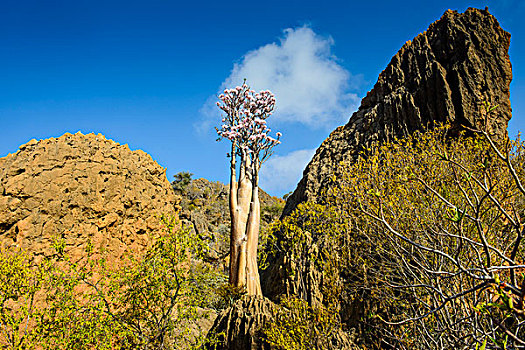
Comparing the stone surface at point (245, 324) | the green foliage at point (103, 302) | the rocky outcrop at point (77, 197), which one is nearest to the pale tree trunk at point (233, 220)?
the rocky outcrop at point (77, 197)

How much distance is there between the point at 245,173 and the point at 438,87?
1056 centimetres

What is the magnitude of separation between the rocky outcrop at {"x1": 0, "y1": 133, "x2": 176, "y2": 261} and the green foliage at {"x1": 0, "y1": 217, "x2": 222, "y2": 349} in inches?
32.4

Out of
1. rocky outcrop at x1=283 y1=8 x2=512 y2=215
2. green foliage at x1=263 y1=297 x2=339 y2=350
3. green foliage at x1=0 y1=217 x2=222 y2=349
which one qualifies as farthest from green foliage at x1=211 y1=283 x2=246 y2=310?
green foliage at x1=263 y1=297 x2=339 y2=350

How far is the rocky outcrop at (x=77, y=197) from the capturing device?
8.69m

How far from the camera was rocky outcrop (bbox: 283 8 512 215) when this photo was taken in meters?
14.5

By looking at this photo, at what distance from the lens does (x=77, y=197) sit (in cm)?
948

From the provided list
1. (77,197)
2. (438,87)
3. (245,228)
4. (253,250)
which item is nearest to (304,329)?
(77,197)

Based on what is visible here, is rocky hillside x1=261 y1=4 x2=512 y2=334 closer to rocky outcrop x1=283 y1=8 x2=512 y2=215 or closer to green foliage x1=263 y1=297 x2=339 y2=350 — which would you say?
rocky outcrop x1=283 y1=8 x2=512 y2=215

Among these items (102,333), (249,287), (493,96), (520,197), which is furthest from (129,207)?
(493,96)

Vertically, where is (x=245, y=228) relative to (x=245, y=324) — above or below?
above

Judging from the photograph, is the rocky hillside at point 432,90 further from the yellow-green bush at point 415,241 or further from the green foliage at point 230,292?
the yellow-green bush at point 415,241

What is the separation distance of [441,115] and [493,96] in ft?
7.50

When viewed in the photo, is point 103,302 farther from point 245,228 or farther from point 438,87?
point 438,87

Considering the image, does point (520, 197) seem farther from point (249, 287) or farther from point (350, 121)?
point (350, 121)
